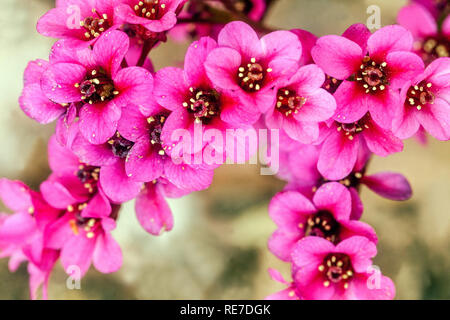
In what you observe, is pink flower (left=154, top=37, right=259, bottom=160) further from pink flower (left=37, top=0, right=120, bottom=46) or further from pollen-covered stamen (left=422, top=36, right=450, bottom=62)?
pollen-covered stamen (left=422, top=36, right=450, bottom=62)

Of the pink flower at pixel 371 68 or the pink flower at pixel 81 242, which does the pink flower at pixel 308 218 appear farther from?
the pink flower at pixel 81 242

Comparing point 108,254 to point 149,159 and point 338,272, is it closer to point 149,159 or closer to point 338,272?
point 149,159

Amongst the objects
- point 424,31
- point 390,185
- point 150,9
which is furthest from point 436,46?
point 150,9

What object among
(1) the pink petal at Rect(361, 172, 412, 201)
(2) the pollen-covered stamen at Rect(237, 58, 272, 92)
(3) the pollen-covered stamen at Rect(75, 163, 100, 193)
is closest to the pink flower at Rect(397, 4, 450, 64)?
(1) the pink petal at Rect(361, 172, 412, 201)

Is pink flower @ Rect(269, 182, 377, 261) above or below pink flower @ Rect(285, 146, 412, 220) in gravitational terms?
below
